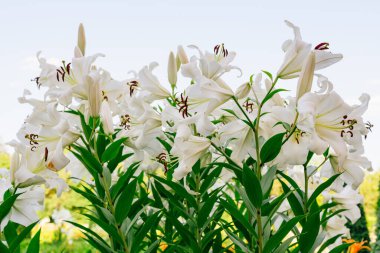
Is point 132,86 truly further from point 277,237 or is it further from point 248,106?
point 277,237

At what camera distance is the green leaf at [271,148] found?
4.88ft

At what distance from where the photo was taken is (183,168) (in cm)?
154

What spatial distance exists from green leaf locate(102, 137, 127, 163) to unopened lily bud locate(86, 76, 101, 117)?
0.12m

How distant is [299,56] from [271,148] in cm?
27

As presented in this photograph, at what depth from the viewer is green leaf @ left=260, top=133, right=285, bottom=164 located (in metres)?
1.49

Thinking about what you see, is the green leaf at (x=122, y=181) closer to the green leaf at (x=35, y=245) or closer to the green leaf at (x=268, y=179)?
the green leaf at (x=35, y=245)

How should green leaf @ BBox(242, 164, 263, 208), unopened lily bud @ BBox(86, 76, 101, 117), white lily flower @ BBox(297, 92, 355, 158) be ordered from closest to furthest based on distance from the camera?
white lily flower @ BBox(297, 92, 355, 158), green leaf @ BBox(242, 164, 263, 208), unopened lily bud @ BBox(86, 76, 101, 117)

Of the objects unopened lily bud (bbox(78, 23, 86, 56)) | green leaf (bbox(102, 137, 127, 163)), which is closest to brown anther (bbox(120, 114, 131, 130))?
green leaf (bbox(102, 137, 127, 163))

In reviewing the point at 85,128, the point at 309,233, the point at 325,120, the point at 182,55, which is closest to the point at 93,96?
the point at 85,128

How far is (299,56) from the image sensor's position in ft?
4.97

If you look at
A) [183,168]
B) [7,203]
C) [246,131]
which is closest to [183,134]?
[183,168]

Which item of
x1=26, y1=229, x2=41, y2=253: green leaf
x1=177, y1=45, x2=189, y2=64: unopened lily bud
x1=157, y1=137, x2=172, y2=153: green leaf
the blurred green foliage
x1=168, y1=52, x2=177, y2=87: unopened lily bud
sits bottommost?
the blurred green foliage

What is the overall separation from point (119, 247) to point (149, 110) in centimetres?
51

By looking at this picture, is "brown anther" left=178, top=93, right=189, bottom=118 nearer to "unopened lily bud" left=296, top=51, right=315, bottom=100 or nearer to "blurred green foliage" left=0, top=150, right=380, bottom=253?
"unopened lily bud" left=296, top=51, right=315, bottom=100
